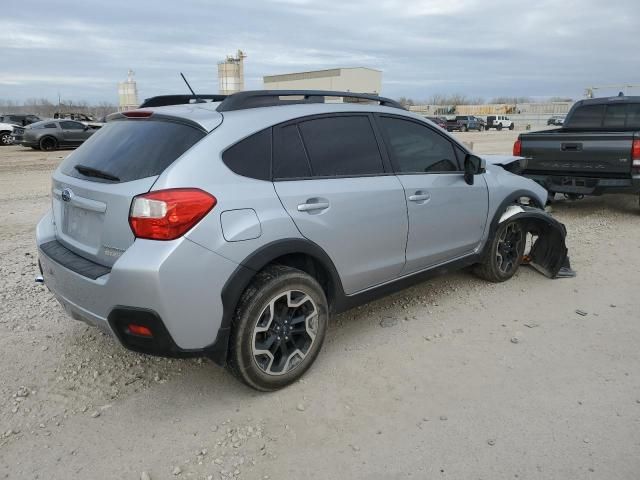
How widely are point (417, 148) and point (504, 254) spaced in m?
1.68

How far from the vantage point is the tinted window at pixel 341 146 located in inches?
129

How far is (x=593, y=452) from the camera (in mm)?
2609

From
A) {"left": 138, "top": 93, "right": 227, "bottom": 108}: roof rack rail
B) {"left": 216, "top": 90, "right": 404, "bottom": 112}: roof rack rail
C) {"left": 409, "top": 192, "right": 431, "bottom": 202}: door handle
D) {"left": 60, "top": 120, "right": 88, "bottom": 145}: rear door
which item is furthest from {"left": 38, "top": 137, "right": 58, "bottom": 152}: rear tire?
{"left": 409, "top": 192, "right": 431, "bottom": 202}: door handle

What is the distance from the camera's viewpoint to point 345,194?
10.8ft

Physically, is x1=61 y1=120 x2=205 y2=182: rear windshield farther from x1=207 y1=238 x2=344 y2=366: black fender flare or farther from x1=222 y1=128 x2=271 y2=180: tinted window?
x1=207 y1=238 x2=344 y2=366: black fender flare

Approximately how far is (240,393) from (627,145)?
652 centimetres

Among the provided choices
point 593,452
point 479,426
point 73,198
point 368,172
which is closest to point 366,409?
point 479,426

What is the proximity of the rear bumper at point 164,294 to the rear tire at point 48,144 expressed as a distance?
20960 millimetres

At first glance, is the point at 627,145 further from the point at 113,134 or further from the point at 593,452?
the point at 113,134

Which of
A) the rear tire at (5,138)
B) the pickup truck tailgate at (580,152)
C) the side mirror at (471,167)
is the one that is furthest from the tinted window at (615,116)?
the rear tire at (5,138)

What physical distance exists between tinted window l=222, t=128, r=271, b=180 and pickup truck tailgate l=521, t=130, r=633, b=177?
6.04 meters

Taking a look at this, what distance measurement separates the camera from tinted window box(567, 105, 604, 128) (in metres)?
8.95

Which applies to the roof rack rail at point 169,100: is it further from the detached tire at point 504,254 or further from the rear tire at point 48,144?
the rear tire at point 48,144

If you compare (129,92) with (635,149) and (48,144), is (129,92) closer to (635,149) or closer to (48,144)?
(48,144)
